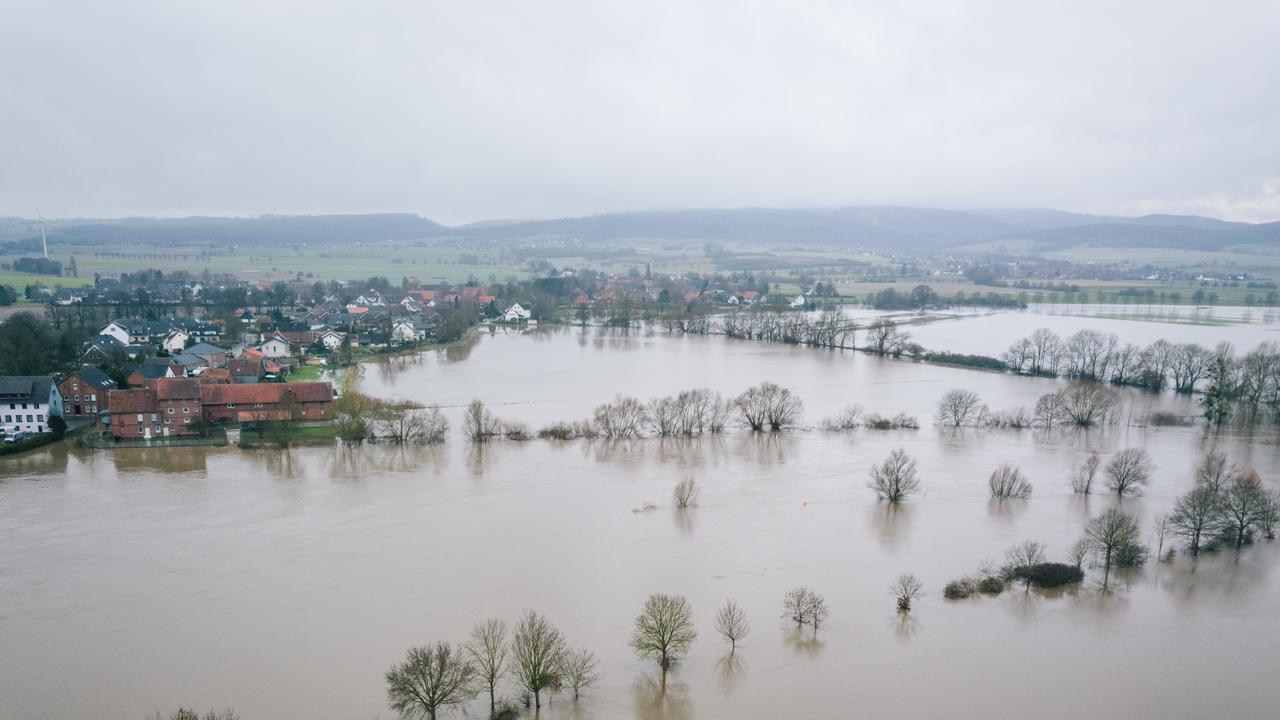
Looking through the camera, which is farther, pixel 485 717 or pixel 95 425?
pixel 95 425

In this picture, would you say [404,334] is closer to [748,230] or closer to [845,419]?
[845,419]

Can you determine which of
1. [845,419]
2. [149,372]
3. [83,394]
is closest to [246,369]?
[149,372]

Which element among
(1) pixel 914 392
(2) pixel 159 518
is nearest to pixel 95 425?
(2) pixel 159 518

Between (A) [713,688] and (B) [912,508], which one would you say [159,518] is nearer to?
(A) [713,688]

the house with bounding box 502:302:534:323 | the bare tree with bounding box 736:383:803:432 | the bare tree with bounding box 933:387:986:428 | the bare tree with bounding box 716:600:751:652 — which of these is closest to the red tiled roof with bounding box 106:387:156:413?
the bare tree with bounding box 736:383:803:432

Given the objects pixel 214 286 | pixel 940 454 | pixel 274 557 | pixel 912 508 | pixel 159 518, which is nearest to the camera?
pixel 274 557
